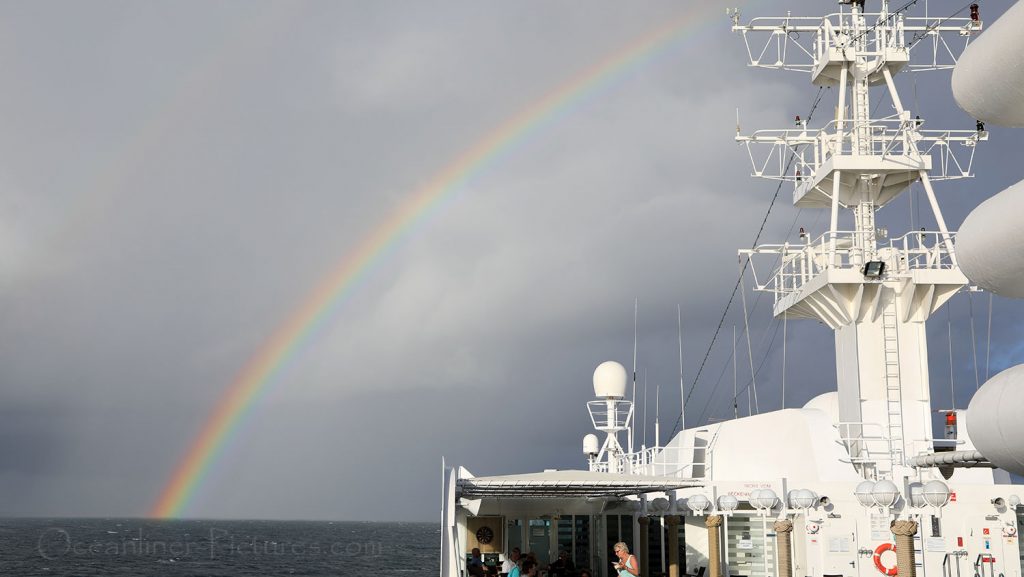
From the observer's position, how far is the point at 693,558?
27.4 metres

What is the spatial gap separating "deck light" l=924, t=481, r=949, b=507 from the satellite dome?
1357 cm

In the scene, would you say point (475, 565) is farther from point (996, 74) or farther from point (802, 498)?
point (996, 74)

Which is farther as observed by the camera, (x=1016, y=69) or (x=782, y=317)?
(x=782, y=317)

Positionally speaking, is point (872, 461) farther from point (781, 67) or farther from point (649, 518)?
point (781, 67)

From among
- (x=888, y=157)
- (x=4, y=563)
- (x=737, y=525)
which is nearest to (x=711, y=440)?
(x=737, y=525)

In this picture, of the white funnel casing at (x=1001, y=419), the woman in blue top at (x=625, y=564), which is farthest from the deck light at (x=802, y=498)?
the white funnel casing at (x=1001, y=419)

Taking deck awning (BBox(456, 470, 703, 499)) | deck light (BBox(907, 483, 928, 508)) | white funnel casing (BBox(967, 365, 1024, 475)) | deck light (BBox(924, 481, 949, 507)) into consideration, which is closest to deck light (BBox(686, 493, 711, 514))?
deck awning (BBox(456, 470, 703, 499))

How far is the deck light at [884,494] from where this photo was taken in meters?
19.2

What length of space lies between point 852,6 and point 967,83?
26.3 metres

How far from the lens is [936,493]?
18578 millimetres

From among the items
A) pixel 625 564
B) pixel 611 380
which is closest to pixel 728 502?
pixel 611 380

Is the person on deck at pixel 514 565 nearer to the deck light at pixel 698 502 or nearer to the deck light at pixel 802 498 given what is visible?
the deck light at pixel 698 502

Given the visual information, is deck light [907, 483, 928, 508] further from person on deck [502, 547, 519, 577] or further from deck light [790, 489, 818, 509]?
person on deck [502, 547, 519, 577]

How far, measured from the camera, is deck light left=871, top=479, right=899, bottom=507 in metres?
19.2
